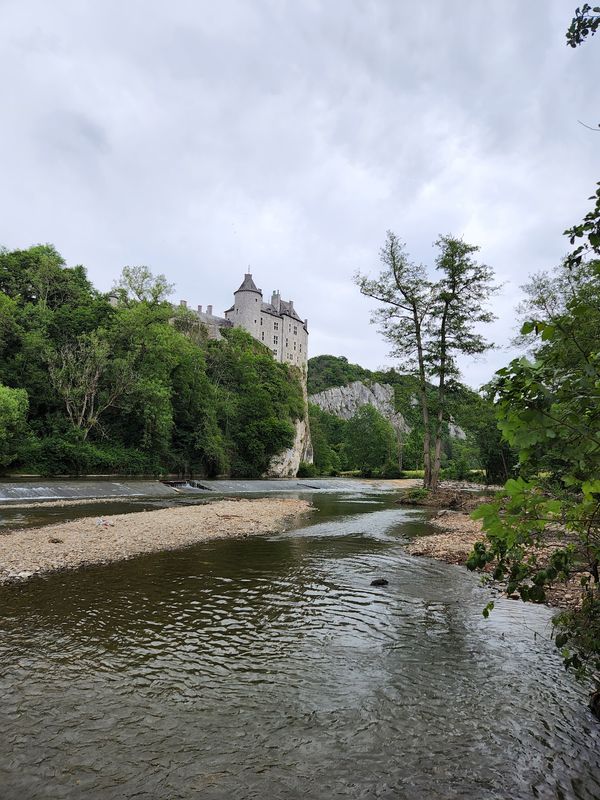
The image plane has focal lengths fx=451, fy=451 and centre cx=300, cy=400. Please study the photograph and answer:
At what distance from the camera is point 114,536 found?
1433 cm

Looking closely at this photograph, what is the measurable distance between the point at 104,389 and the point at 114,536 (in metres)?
36.9

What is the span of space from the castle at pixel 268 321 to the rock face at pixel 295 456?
1915cm

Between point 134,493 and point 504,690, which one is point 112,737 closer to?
point 504,690

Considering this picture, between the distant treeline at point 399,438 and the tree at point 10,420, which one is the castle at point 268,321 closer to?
the distant treeline at point 399,438

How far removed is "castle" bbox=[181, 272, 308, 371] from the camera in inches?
4124

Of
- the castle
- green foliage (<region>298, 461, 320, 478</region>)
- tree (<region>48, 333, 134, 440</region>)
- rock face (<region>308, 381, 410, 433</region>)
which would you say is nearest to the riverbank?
tree (<region>48, 333, 134, 440</region>)

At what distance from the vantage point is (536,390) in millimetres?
2623

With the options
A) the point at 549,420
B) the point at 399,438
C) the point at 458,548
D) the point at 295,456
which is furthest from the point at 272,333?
the point at 549,420

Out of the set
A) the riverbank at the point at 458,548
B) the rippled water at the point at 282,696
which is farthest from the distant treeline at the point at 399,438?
the rippled water at the point at 282,696

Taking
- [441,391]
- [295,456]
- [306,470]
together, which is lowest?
[306,470]

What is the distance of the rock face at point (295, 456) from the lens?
→ 7056 cm

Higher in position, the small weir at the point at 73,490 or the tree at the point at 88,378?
the tree at the point at 88,378

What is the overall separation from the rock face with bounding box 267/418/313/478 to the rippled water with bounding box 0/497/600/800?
202 ft

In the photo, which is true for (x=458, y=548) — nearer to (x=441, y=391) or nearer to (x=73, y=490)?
(x=441, y=391)
